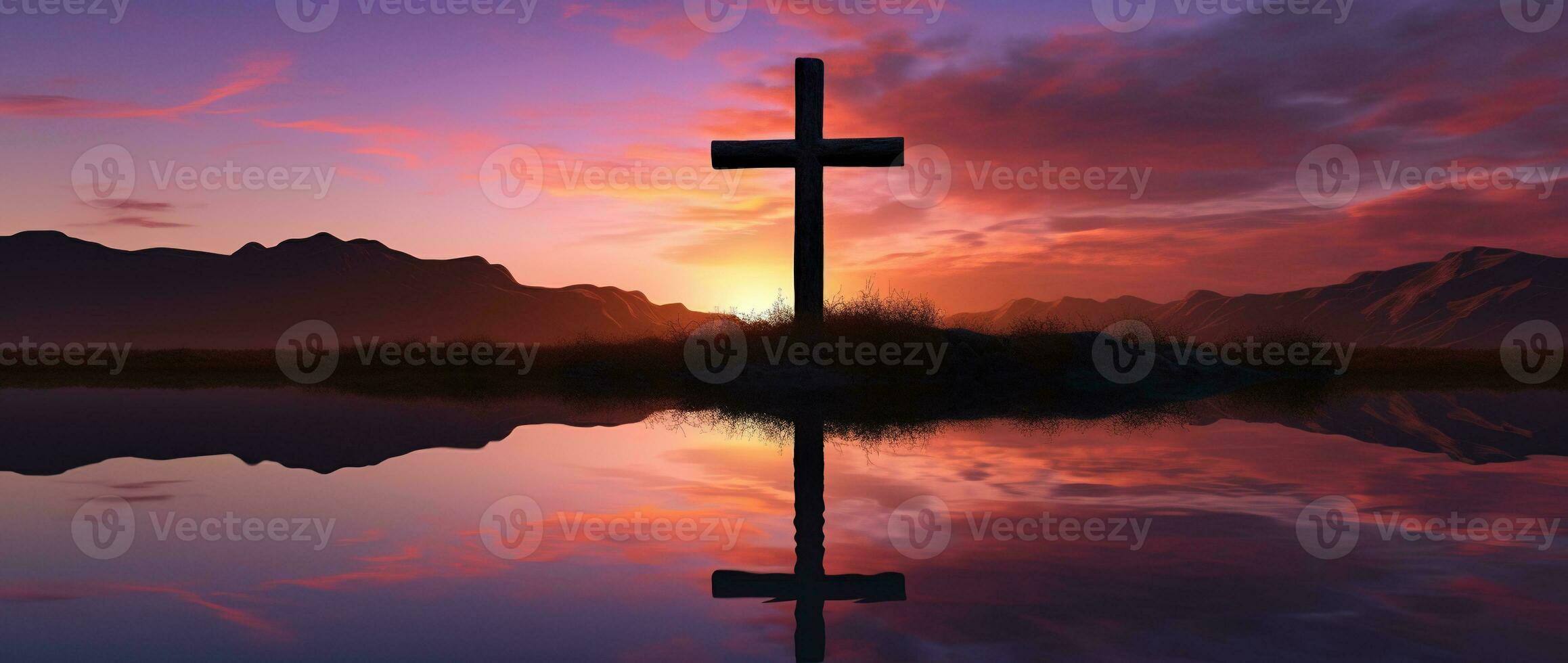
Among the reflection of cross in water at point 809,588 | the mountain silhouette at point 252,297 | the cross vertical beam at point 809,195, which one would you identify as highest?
the mountain silhouette at point 252,297

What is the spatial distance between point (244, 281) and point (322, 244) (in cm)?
2190

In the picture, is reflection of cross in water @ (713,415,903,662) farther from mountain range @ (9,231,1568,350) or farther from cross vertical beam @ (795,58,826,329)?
mountain range @ (9,231,1568,350)

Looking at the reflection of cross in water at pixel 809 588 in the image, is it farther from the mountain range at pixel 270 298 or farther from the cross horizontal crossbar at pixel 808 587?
the mountain range at pixel 270 298

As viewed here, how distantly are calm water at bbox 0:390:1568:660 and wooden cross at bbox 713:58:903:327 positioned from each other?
21.7 ft

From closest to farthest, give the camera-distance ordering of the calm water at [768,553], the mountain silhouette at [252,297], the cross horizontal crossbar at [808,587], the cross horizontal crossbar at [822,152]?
the calm water at [768,553] → the cross horizontal crossbar at [808,587] → the cross horizontal crossbar at [822,152] → the mountain silhouette at [252,297]

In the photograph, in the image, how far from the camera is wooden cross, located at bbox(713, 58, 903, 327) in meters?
13.2

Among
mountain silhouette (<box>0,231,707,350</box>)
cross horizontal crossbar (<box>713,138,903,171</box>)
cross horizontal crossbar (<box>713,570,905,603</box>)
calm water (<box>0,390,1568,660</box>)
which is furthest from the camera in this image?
mountain silhouette (<box>0,231,707,350</box>)

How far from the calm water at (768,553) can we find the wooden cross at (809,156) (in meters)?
6.62

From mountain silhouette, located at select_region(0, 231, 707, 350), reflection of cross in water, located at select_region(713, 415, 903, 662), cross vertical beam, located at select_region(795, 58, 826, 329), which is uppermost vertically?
mountain silhouette, located at select_region(0, 231, 707, 350)

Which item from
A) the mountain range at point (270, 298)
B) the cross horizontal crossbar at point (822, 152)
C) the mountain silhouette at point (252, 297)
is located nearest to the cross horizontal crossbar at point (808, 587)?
the cross horizontal crossbar at point (822, 152)

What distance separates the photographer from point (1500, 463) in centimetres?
607

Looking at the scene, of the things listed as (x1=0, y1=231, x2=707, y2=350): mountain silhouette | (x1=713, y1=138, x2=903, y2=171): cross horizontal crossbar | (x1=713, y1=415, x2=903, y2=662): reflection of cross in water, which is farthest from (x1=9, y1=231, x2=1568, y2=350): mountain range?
(x1=713, y1=415, x2=903, y2=662): reflection of cross in water

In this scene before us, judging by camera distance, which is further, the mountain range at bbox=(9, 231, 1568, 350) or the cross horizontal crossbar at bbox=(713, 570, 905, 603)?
the mountain range at bbox=(9, 231, 1568, 350)

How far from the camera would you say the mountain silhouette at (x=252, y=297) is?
130 meters
